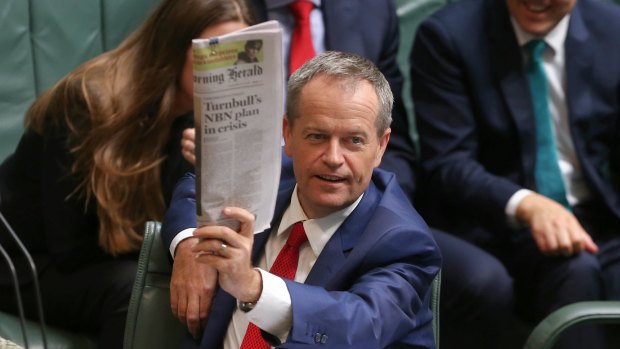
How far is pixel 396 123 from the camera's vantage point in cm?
321

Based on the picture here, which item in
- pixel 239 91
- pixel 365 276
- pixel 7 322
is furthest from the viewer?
pixel 7 322

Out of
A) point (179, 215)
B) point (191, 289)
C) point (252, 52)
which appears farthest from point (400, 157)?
point (252, 52)

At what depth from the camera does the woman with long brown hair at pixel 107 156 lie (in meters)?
2.87

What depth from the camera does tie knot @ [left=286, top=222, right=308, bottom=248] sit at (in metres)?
2.15

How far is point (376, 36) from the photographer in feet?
10.6

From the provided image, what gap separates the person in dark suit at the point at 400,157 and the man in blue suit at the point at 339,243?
0.23m

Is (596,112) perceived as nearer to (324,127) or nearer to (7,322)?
(324,127)

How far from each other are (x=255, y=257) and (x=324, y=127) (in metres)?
0.31

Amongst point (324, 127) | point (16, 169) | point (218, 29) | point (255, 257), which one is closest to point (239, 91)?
point (324, 127)

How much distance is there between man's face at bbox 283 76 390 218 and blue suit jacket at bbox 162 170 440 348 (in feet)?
0.25

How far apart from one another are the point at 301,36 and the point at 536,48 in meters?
0.64

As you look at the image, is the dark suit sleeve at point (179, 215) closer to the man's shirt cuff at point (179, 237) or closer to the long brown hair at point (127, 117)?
the man's shirt cuff at point (179, 237)

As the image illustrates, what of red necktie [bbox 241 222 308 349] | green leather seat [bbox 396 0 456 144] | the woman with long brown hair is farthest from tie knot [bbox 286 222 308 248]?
green leather seat [bbox 396 0 456 144]

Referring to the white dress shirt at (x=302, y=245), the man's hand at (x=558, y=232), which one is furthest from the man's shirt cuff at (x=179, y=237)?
the man's hand at (x=558, y=232)
